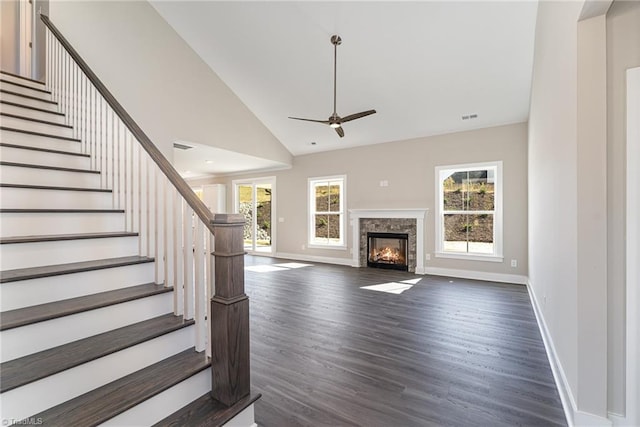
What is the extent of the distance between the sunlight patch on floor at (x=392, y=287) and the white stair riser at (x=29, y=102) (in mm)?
4747

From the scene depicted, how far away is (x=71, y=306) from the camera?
5.24 feet

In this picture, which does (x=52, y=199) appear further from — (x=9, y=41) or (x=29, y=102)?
(x=9, y=41)

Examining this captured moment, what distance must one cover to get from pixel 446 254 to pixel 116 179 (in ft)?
18.0

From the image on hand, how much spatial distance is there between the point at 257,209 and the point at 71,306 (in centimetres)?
739

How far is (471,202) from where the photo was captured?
5.58 metres

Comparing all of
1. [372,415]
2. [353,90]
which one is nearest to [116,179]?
[372,415]

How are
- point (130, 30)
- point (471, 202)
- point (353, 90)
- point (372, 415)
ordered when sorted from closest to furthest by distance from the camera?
point (372, 415)
point (130, 30)
point (353, 90)
point (471, 202)

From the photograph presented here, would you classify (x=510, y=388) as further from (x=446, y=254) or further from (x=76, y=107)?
(x=76, y=107)

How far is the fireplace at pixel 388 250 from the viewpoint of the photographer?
622 cm

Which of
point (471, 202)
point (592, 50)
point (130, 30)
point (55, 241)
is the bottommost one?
point (55, 241)

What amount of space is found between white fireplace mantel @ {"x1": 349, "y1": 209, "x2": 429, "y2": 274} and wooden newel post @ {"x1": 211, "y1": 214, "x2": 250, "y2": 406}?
5.00 metres

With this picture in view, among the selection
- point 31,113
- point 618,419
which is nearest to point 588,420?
point 618,419

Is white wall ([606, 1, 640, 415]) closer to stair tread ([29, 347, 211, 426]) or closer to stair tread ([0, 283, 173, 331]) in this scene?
stair tread ([29, 347, 211, 426])

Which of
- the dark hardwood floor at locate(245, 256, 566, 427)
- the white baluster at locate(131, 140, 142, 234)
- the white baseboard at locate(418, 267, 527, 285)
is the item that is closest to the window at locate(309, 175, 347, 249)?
the white baseboard at locate(418, 267, 527, 285)
